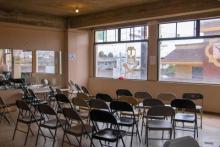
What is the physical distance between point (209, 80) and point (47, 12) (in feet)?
18.7

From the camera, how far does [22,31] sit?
9.45m

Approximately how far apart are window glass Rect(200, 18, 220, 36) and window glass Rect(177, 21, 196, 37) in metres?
0.24

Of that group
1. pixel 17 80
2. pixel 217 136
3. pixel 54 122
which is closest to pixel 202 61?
pixel 217 136

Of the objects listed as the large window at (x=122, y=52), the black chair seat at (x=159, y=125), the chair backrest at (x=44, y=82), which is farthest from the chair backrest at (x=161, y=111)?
the chair backrest at (x=44, y=82)

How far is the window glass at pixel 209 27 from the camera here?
7.77m

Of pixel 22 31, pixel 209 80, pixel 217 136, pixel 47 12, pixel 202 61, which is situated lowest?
pixel 217 136

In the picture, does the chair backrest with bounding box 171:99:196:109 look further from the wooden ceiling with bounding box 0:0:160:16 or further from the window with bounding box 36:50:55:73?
the window with bounding box 36:50:55:73

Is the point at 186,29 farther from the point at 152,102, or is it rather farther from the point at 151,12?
the point at 152,102

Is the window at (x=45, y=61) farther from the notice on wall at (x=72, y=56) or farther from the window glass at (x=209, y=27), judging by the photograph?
the window glass at (x=209, y=27)

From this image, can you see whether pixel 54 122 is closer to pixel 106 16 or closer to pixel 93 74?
pixel 106 16

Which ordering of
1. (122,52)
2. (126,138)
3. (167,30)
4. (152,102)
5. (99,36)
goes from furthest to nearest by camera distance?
(99,36) → (122,52) → (167,30) → (152,102) → (126,138)

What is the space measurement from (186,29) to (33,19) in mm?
5100

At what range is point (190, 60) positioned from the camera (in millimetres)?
8523

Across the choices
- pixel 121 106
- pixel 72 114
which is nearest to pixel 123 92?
pixel 121 106
